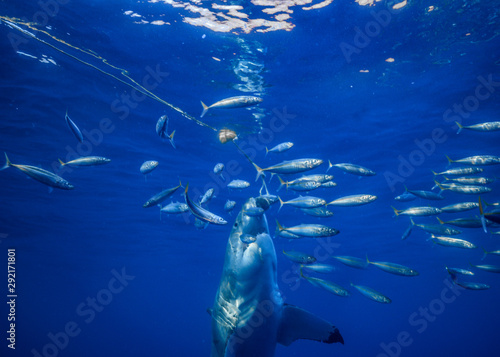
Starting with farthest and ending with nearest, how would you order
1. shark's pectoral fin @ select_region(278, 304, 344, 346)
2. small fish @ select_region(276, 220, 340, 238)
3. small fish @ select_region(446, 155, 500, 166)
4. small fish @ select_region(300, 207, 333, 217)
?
small fish @ select_region(446, 155, 500, 166), small fish @ select_region(300, 207, 333, 217), small fish @ select_region(276, 220, 340, 238), shark's pectoral fin @ select_region(278, 304, 344, 346)

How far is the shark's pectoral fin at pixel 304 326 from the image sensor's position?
11.2 feet

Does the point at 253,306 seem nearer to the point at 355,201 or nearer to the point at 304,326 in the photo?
the point at 304,326

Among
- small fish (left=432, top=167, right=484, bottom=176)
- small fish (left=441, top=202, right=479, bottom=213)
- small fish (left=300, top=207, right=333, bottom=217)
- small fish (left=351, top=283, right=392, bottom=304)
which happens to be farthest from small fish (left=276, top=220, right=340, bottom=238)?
small fish (left=441, top=202, right=479, bottom=213)

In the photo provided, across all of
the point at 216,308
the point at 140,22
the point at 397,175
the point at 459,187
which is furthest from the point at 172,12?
the point at 397,175

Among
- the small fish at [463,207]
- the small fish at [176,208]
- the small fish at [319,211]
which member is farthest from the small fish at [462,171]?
the small fish at [176,208]

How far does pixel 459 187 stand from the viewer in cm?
647

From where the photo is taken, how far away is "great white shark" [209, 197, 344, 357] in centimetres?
285

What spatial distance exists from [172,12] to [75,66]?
4.36 m

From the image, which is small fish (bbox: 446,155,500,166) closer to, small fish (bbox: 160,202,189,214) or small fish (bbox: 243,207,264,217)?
small fish (bbox: 243,207,264,217)

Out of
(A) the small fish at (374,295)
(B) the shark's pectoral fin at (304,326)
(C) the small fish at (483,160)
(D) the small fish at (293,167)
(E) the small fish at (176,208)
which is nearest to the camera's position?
(B) the shark's pectoral fin at (304,326)

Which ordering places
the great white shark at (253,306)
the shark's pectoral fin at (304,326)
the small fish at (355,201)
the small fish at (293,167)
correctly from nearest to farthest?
1. the great white shark at (253,306)
2. the shark's pectoral fin at (304,326)
3. the small fish at (293,167)
4. the small fish at (355,201)

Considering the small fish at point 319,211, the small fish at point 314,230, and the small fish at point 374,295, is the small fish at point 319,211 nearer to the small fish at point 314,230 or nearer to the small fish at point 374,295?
the small fish at point 314,230

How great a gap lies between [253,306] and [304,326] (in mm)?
835

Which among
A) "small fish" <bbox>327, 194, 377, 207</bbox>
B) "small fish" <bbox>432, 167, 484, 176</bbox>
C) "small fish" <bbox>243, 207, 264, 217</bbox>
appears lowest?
"small fish" <bbox>243, 207, 264, 217</bbox>
